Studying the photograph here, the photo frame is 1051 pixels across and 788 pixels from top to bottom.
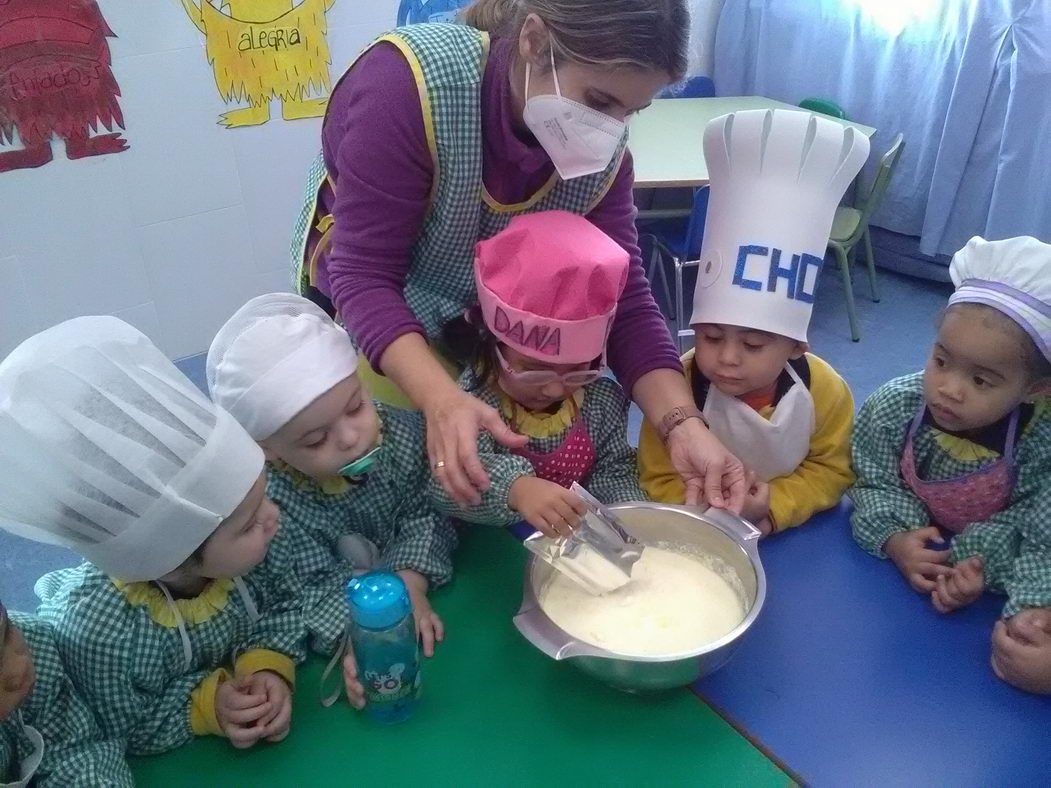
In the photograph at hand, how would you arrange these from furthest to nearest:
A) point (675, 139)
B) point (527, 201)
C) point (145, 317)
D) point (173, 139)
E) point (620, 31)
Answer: point (675, 139) < point (145, 317) < point (173, 139) < point (527, 201) < point (620, 31)

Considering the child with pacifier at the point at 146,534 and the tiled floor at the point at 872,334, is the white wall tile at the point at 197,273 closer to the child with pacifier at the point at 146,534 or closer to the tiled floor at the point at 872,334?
the tiled floor at the point at 872,334

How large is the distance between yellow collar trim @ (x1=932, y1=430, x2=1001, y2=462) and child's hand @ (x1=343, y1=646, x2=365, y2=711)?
85cm

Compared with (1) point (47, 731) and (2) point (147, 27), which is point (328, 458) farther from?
(2) point (147, 27)

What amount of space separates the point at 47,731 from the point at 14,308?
2.08 metres

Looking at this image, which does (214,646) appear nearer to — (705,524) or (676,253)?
(705,524)

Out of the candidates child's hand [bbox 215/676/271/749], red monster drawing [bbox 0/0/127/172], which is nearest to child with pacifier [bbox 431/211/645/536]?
child's hand [bbox 215/676/271/749]

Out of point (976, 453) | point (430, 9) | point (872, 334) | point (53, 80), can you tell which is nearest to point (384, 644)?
point (976, 453)

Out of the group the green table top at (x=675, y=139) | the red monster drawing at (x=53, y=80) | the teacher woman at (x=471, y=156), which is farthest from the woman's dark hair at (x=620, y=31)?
the red monster drawing at (x=53, y=80)

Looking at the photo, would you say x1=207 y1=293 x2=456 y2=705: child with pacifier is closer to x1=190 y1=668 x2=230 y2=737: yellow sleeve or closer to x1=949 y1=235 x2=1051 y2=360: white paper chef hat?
x1=190 y1=668 x2=230 y2=737: yellow sleeve

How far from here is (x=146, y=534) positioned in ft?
2.60

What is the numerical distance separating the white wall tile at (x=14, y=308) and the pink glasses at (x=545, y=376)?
2004 millimetres

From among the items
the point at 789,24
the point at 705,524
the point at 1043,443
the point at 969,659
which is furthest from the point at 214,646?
the point at 789,24

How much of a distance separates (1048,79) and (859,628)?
2.74 metres

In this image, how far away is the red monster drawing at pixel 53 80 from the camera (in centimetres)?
223
